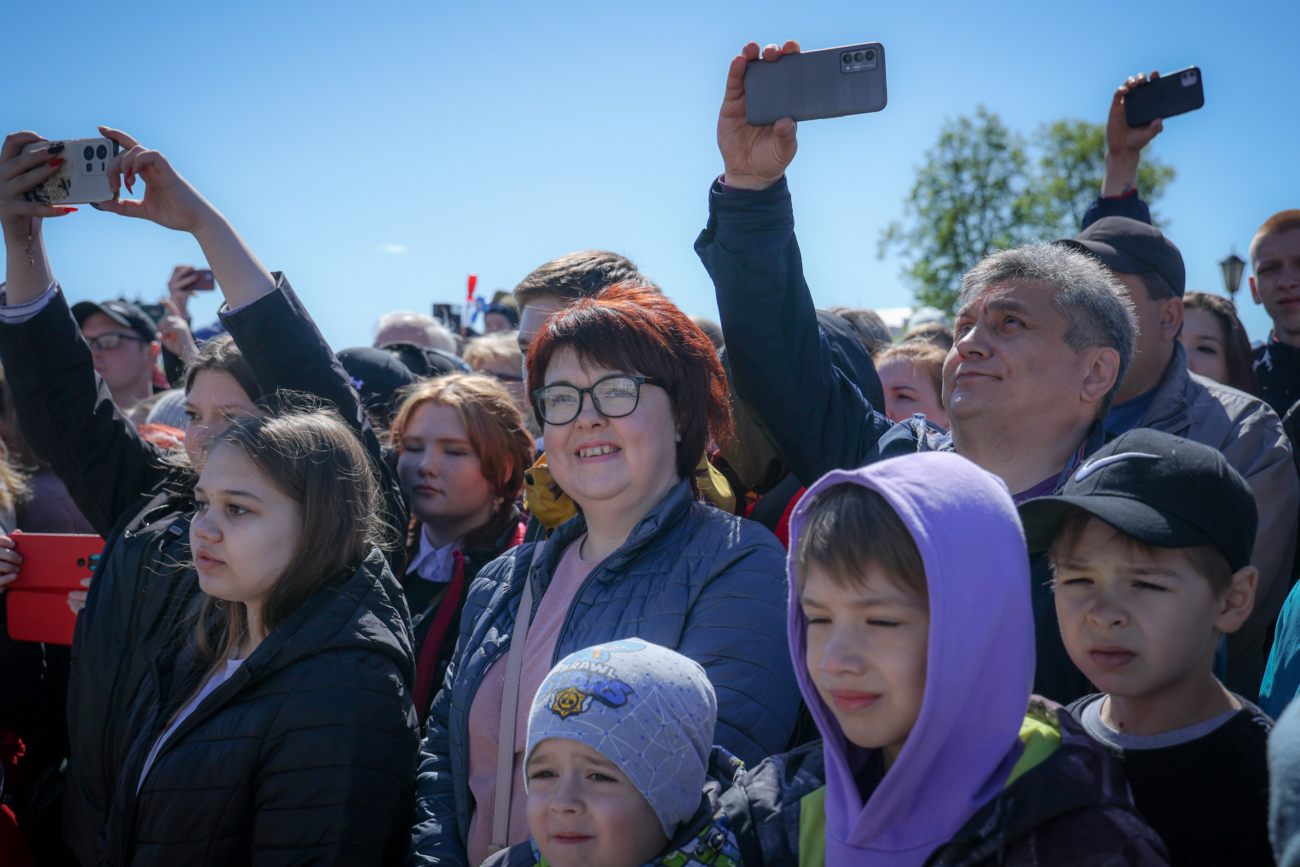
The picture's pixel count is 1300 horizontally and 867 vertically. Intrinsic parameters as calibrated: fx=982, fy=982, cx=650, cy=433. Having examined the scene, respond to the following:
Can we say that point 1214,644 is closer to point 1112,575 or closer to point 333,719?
point 1112,575

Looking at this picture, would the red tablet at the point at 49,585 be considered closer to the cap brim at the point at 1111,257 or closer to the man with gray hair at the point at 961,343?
the man with gray hair at the point at 961,343

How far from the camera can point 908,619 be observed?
1563 millimetres

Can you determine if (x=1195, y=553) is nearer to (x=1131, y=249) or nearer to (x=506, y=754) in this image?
(x=506, y=754)

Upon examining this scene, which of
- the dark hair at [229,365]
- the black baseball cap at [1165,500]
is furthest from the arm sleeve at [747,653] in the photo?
the dark hair at [229,365]

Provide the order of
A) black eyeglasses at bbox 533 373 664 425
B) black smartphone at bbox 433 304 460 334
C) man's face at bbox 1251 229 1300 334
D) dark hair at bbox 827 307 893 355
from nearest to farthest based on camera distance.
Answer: black eyeglasses at bbox 533 373 664 425, man's face at bbox 1251 229 1300 334, dark hair at bbox 827 307 893 355, black smartphone at bbox 433 304 460 334

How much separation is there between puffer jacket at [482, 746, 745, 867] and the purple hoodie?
228 millimetres

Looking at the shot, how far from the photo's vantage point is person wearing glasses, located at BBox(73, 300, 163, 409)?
18.8ft

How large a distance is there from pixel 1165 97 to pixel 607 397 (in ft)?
10.4

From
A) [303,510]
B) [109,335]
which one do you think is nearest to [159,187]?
[303,510]

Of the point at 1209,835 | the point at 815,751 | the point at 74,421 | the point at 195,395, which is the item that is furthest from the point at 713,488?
the point at 74,421

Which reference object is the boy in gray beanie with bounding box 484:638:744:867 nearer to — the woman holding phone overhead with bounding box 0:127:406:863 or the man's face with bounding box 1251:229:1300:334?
the woman holding phone overhead with bounding box 0:127:406:863

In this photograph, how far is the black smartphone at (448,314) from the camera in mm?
10062

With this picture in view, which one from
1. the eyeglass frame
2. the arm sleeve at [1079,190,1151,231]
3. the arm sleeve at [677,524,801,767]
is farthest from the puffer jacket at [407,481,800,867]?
the eyeglass frame

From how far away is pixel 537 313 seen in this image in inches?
130
